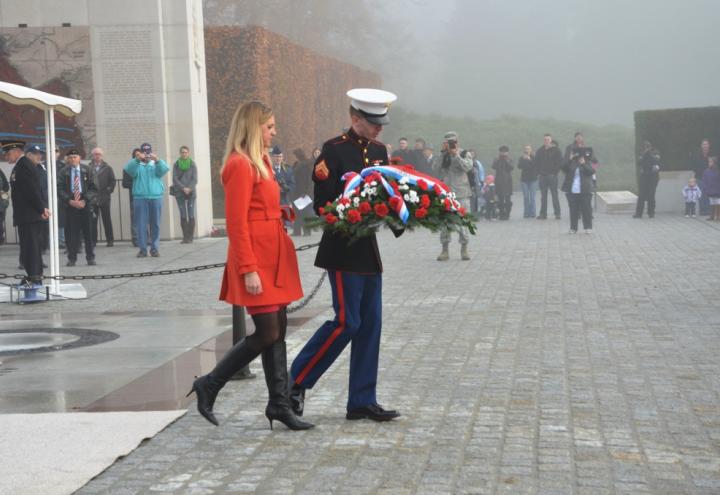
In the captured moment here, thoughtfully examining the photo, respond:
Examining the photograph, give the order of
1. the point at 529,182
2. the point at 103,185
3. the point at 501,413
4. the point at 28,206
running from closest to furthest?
the point at 501,413 < the point at 28,206 < the point at 103,185 < the point at 529,182

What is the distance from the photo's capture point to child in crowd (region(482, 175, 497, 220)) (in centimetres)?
2773

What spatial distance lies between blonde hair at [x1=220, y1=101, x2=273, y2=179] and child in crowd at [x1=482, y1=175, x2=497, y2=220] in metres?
21.8

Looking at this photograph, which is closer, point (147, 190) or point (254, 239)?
point (254, 239)

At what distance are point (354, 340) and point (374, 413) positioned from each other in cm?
40

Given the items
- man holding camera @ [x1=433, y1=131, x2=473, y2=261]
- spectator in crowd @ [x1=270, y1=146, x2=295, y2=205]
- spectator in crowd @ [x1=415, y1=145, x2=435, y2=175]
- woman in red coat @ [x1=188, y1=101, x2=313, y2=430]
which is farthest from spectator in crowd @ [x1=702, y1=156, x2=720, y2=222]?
woman in red coat @ [x1=188, y1=101, x2=313, y2=430]

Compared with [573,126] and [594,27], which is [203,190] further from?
[594,27]

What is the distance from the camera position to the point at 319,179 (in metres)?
6.41

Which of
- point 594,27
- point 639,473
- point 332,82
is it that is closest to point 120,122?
point 332,82

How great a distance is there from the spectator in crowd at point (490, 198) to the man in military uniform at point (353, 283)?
70.3ft

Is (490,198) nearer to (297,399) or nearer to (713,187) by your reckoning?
(713,187)

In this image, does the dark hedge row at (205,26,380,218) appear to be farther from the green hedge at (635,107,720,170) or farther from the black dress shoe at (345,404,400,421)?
the black dress shoe at (345,404,400,421)

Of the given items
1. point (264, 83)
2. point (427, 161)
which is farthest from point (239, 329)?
point (427, 161)

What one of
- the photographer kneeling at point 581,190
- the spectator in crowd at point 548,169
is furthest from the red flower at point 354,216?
the spectator in crowd at point 548,169

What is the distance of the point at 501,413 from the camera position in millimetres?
6570
